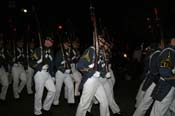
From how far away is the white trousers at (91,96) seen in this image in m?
8.02

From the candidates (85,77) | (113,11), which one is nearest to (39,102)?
(85,77)

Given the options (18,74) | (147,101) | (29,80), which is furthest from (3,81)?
(147,101)

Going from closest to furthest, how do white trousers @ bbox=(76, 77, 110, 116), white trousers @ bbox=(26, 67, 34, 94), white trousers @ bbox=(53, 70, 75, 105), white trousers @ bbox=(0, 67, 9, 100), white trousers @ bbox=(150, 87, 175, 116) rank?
white trousers @ bbox=(150, 87, 175, 116)
white trousers @ bbox=(76, 77, 110, 116)
white trousers @ bbox=(53, 70, 75, 105)
white trousers @ bbox=(0, 67, 9, 100)
white trousers @ bbox=(26, 67, 34, 94)

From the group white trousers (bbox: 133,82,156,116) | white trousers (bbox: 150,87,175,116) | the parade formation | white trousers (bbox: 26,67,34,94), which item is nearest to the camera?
white trousers (bbox: 150,87,175,116)

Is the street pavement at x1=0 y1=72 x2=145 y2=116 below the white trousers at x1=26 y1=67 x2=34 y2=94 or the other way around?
below

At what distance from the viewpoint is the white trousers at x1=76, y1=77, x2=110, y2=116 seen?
8023mm

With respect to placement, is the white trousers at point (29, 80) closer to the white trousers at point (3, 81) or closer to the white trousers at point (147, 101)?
the white trousers at point (3, 81)

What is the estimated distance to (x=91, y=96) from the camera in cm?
809

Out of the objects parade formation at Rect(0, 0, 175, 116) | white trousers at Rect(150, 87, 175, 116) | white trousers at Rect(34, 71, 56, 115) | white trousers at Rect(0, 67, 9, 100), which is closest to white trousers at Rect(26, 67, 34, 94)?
parade formation at Rect(0, 0, 175, 116)

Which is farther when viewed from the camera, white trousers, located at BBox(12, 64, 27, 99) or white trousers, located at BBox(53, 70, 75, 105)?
white trousers, located at BBox(12, 64, 27, 99)

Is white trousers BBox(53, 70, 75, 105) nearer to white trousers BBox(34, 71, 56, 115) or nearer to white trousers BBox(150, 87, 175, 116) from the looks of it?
white trousers BBox(34, 71, 56, 115)

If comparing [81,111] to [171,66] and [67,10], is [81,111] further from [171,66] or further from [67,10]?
[67,10]

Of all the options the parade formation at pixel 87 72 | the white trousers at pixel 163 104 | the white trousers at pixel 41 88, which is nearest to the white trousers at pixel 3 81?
the parade formation at pixel 87 72

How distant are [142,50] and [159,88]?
440 inches
